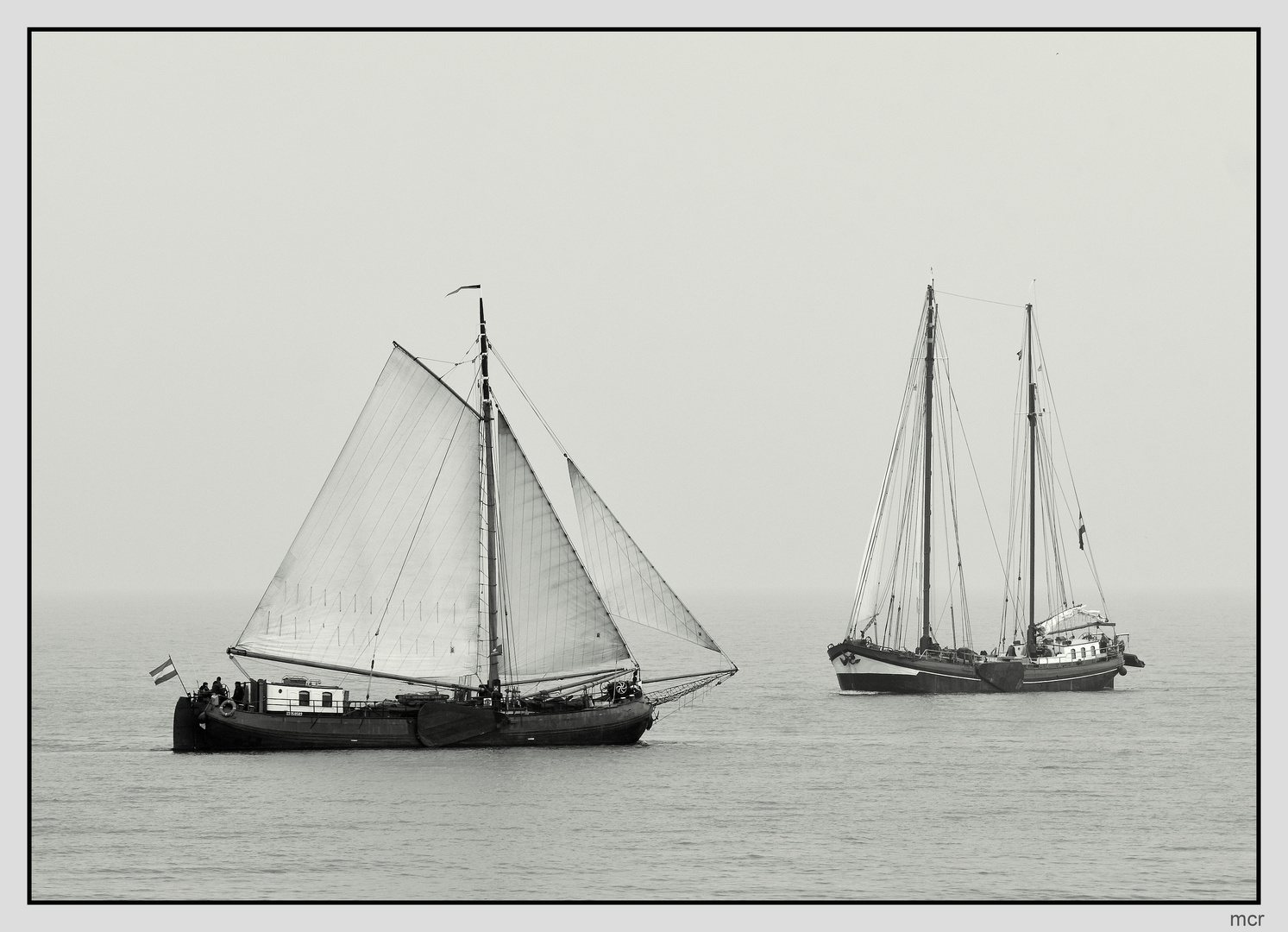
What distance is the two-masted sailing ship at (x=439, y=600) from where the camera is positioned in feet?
234

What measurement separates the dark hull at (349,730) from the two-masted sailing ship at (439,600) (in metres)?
0.07

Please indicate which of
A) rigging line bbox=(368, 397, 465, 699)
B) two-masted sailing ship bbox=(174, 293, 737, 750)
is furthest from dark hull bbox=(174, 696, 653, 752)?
rigging line bbox=(368, 397, 465, 699)

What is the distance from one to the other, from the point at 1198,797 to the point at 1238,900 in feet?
50.3

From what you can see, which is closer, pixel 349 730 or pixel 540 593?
pixel 349 730

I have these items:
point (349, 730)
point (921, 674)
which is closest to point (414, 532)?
point (349, 730)

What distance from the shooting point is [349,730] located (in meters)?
70.9

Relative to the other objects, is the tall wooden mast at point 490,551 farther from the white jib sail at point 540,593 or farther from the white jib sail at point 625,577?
the white jib sail at point 625,577

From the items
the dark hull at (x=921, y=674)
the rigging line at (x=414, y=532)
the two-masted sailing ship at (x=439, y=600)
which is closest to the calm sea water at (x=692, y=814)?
the two-masted sailing ship at (x=439, y=600)

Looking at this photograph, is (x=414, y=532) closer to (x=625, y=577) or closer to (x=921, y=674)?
(x=625, y=577)

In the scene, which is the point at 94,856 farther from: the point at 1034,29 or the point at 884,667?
the point at 884,667

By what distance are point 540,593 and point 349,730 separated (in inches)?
342

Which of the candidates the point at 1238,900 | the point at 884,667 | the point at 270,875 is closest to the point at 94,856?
the point at 270,875

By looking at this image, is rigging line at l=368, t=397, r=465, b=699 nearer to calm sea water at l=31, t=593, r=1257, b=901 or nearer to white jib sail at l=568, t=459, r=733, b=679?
calm sea water at l=31, t=593, r=1257, b=901

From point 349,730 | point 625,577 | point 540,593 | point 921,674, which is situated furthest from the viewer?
point 921,674
